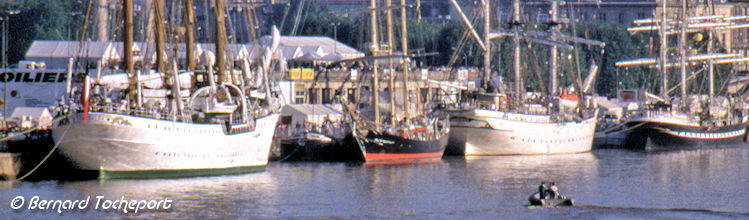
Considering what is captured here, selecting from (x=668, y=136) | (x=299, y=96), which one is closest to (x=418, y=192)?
(x=668, y=136)

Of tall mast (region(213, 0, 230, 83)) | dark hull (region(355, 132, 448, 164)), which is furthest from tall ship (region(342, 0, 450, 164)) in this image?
tall mast (region(213, 0, 230, 83))

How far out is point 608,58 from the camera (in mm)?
170375

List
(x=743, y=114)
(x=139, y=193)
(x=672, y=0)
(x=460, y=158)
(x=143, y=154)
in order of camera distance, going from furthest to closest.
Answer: (x=672, y=0) → (x=743, y=114) → (x=460, y=158) → (x=143, y=154) → (x=139, y=193)

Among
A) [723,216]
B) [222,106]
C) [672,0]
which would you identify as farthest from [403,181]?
[672,0]

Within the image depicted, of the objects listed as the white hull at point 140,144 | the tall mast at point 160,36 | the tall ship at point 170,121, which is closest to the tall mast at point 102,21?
the tall ship at point 170,121

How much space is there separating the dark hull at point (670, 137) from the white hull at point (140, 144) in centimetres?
4658

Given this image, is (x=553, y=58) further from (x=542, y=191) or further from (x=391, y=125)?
(x=542, y=191)

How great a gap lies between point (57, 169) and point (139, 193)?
940cm

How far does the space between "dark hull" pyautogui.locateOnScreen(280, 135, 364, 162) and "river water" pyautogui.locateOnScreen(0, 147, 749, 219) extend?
194cm

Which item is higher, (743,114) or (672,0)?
(672,0)

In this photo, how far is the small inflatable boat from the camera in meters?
62.1

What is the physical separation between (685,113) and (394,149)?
37.4 meters

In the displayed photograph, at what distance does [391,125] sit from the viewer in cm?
8850

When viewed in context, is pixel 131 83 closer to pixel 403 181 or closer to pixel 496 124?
pixel 403 181
